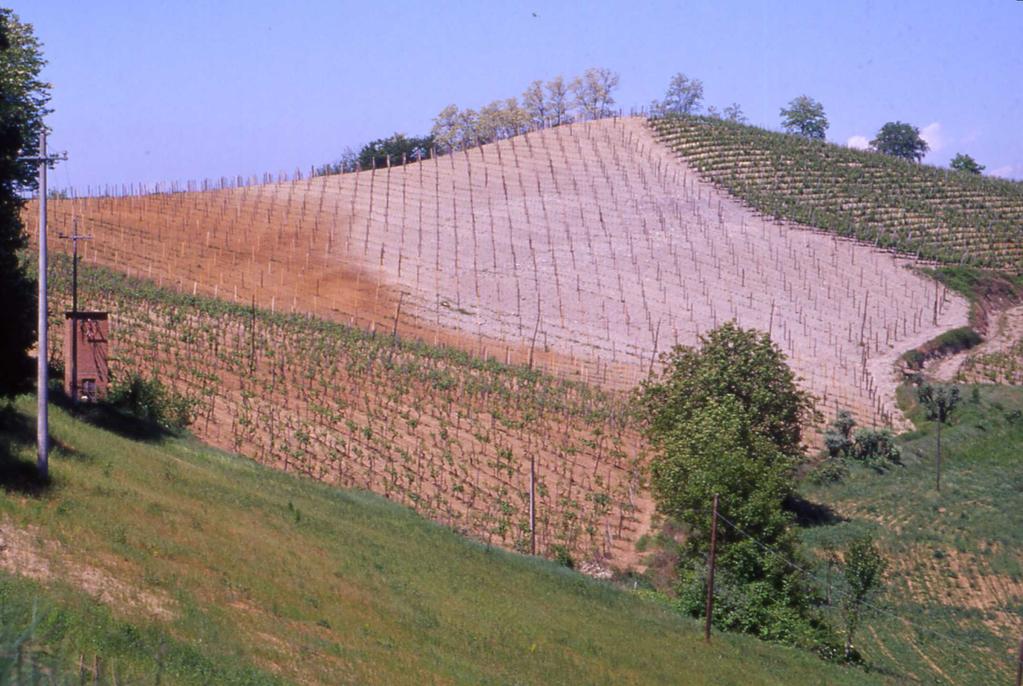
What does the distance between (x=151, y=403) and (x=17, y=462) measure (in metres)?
13.2

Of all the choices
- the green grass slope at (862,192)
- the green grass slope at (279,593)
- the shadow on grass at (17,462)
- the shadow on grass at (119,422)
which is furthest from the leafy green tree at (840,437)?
the shadow on grass at (17,462)

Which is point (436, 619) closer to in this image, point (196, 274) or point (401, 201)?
point (196, 274)

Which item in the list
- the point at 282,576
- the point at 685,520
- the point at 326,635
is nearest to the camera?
the point at 326,635

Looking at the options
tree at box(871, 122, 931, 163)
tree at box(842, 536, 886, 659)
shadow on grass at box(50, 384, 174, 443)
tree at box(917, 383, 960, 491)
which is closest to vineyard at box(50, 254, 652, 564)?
shadow on grass at box(50, 384, 174, 443)

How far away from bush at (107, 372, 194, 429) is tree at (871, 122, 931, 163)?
144 meters

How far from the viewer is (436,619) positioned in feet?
74.2

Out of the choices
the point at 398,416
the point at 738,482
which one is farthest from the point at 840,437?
the point at 398,416

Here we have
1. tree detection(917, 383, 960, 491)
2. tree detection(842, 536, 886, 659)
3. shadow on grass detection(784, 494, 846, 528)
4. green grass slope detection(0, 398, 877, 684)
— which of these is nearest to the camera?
green grass slope detection(0, 398, 877, 684)

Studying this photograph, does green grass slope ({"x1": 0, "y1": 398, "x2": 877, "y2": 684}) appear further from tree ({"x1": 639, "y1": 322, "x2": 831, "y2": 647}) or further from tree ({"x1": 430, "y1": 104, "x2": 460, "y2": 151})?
tree ({"x1": 430, "y1": 104, "x2": 460, "y2": 151})

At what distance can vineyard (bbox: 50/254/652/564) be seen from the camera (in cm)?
3697

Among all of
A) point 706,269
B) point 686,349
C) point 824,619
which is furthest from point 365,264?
point 824,619

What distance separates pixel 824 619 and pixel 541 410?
58.6 feet

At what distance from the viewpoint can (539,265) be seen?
71.0 m

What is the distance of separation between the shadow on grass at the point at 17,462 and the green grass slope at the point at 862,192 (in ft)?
234
